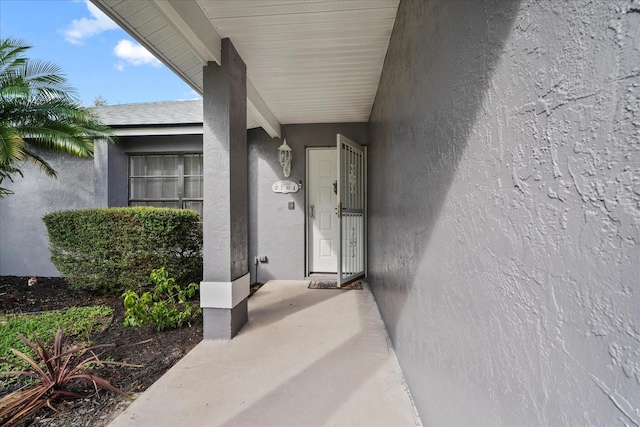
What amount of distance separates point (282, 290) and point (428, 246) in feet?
10.5

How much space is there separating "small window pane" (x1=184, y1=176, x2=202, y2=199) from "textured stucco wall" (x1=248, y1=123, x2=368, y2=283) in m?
1.09

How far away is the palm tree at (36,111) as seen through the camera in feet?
12.7

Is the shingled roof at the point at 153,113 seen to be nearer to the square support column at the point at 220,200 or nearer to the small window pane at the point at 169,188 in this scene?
the small window pane at the point at 169,188

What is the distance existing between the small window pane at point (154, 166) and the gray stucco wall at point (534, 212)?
531cm

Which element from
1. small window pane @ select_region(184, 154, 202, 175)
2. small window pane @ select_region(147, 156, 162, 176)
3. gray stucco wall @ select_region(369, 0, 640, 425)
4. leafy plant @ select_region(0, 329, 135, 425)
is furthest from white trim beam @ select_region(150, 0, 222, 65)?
small window pane @ select_region(147, 156, 162, 176)

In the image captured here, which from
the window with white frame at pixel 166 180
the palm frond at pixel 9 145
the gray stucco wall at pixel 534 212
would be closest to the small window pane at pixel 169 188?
the window with white frame at pixel 166 180

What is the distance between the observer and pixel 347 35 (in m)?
2.46

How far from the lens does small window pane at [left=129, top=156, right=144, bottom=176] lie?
5.35 meters

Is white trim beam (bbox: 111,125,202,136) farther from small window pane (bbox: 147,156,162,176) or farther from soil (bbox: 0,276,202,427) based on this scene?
soil (bbox: 0,276,202,427)

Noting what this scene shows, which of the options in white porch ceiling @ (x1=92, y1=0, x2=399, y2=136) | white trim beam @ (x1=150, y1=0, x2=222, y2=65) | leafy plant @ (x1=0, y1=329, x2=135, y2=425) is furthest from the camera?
white porch ceiling @ (x1=92, y1=0, x2=399, y2=136)

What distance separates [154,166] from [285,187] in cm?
260

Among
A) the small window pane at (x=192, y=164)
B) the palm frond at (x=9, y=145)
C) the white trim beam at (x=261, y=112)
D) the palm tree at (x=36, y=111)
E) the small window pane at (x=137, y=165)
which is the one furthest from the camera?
the small window pane at (x=137, y=165)

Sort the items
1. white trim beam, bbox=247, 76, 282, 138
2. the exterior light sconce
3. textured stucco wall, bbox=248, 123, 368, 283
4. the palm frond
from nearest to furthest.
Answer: white trim beam, bbox=247, 76, 282, 138
the palm frond
the exterior light sconce
textured stucco wall, bbox=248, 123, 368, 283

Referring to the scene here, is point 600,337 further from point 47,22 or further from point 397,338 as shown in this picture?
point 47,22
